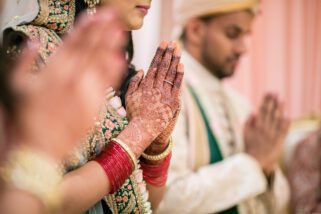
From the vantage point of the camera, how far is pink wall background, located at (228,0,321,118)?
10.0ft

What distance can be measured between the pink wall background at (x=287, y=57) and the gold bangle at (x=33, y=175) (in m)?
2.51

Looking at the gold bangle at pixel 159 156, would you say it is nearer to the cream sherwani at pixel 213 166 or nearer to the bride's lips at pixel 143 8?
the bride's lips at pixel 143 8

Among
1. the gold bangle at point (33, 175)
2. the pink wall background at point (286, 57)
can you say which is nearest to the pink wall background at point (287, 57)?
the pink wall background at point (286, 57)

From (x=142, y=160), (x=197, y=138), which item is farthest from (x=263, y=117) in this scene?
(x=142, y=160)

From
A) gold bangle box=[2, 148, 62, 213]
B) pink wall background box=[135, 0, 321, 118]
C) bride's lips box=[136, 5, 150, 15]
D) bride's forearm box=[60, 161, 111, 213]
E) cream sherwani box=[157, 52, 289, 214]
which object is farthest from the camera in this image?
pink wall background box=[135, 0, 321, 118]

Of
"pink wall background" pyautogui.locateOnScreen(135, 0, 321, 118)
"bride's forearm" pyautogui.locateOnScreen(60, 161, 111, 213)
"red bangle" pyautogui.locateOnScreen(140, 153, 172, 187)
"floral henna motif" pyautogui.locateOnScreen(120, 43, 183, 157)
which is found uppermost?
"floral henna motif" pyautogui.locateOnScreen(120, 43, 183, 157)

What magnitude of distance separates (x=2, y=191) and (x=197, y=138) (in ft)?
3.63

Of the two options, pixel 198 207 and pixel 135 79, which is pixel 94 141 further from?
pixel 198 207

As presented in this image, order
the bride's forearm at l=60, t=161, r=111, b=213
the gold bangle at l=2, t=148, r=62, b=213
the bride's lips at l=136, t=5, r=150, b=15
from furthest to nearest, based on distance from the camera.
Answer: the bride's lips at l=136, t=5, r=150, b=15, the bride's forearm at l=60, t=161, r=111, b=213, the gold bangle at l=2, t=148, r=62, b=213

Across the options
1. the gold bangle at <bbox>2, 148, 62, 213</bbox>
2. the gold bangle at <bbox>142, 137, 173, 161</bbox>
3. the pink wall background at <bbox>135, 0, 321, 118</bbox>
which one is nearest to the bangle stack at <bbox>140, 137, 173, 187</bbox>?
the gold bangle at <bbox>142, 137, 173, 161</bbox>

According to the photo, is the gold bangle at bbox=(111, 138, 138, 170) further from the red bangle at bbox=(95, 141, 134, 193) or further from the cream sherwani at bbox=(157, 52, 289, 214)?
the cream sherwani at bbox=(157, 52, 289, 214)

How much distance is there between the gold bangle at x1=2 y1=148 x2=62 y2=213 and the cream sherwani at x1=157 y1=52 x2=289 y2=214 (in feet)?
2.30

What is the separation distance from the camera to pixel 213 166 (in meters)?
1.61

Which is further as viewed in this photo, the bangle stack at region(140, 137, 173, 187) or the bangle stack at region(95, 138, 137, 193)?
the bangle stack at region(140, 137, 173, 187)
